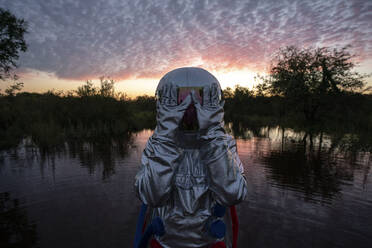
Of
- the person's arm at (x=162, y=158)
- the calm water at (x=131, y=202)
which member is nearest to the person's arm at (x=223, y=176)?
the person's arm at (x=162, y=158)

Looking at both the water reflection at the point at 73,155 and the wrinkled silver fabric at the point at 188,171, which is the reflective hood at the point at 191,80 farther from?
the water reflection at the point at 73,155

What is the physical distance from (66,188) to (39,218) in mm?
1528

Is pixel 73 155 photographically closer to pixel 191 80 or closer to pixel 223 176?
pixel 191 80

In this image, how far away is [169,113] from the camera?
1493 mm

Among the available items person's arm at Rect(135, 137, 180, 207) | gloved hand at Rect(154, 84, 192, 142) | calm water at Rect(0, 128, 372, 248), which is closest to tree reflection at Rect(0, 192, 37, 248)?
calm water at Rect(0, 128, 372, 248)

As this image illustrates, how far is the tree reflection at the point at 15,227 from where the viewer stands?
3.46 meters

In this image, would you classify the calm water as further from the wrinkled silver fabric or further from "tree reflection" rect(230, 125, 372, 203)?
the wrinkled silver fabric

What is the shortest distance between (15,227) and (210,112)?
512 centimetres

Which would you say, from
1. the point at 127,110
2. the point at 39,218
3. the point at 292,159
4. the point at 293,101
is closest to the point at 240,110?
the point at 293,101

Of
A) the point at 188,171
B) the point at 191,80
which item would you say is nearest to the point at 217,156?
the point at 188,171

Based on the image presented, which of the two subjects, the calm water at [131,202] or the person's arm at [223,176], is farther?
the calm water at [131,202]

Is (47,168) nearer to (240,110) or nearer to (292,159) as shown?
(292,159)

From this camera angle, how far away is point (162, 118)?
4.94 feet

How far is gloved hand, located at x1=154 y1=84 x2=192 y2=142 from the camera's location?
147cm
